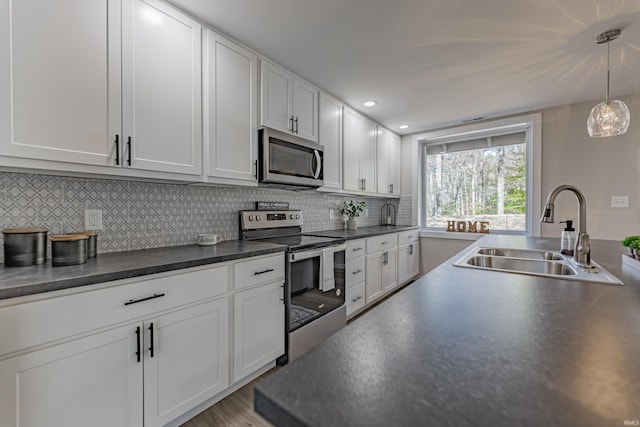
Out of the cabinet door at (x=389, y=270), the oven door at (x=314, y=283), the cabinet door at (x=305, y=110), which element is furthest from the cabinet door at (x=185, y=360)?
the cabinet door at (x=389, y=270)

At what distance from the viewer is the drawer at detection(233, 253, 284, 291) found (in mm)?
1654

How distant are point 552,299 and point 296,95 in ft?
7.31

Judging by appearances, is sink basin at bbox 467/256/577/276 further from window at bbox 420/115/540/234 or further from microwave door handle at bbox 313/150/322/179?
window at bbox 420/115/540/234

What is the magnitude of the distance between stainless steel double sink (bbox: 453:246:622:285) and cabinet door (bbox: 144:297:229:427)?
4.29 feet

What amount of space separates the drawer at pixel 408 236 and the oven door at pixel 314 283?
1422 millimetres

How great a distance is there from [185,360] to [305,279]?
0.94m

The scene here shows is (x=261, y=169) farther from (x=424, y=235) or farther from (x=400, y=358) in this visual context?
(x=424, y=235)

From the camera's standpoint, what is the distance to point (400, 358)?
0.50 m

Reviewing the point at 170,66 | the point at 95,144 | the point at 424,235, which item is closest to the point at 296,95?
the point at 170,66

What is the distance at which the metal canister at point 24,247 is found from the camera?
1183 millimetres

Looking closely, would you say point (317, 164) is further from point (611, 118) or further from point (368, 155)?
point (611, 118)

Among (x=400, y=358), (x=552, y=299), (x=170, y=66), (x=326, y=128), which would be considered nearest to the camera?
(x=400, y=358)

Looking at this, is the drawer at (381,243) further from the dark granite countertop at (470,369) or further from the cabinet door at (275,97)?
the dark granite countertop at (470,369)

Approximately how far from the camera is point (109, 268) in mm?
1199
